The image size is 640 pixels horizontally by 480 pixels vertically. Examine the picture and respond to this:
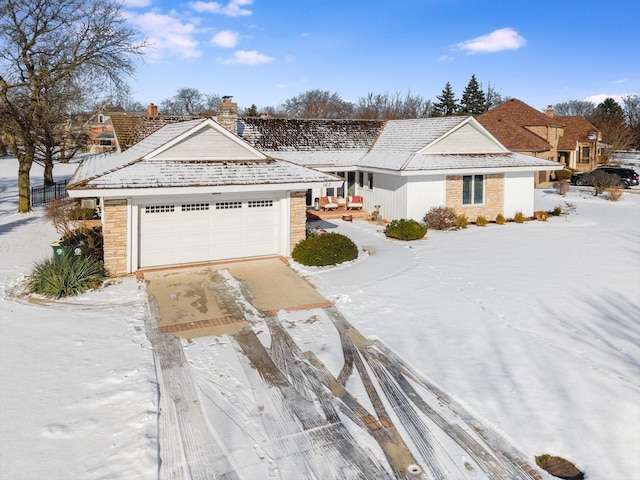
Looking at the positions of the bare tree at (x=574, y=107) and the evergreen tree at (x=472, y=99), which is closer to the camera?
the evergreen tree at (x=472, y=99)

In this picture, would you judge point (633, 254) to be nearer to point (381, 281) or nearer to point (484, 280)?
point (484, 280)

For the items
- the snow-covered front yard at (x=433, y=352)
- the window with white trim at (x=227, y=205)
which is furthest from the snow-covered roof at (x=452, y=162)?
the window with white trim at (x=227, y=205)

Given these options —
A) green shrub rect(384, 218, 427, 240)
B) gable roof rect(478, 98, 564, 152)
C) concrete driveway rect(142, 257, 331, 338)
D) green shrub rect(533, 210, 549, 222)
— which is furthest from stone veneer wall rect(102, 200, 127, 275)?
gable roof rect(478, 98, 564, 152)

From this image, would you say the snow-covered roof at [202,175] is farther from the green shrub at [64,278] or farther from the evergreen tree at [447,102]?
the evergreen tree at [447,102]

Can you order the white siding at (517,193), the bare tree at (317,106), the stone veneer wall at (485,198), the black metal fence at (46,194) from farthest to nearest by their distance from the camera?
the bare tree at (317,106)
the black metal fence at (46,194)
the white siding at (517,193)
the stone veneer wall at (485,198)

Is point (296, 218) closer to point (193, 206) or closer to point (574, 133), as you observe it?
point (193, 206)

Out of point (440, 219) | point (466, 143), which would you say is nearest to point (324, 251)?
point (440, 219)

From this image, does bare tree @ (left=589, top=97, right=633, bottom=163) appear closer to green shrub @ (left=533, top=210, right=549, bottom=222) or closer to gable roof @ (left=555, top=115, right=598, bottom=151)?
gable roof @ (left=555, top=115, right=598, bottom=151)
